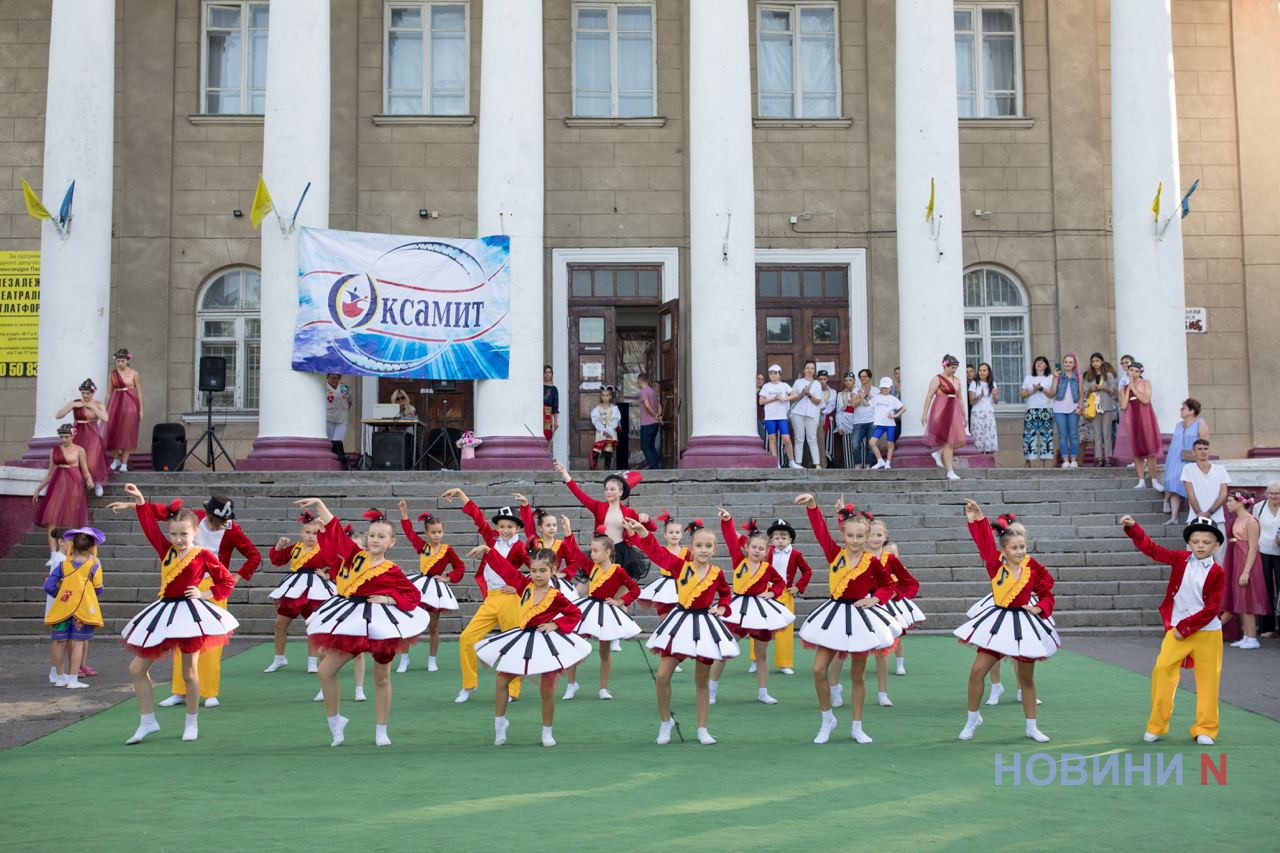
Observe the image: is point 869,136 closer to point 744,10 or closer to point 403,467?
point 744,10

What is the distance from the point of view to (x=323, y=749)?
9844mm

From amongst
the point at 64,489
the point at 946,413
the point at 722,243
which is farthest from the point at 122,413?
the point at 946,413

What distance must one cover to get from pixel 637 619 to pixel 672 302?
874cm

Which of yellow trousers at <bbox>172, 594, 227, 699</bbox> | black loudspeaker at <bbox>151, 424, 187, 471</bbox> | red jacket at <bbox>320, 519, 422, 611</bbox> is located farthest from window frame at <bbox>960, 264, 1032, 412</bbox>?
red jacket at <bbox>320, 519, 422, 611</bbox>

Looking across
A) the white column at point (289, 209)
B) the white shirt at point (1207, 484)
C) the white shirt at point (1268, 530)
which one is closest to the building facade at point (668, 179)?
the white column at point (289, 209)

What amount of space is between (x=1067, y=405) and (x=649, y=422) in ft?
21.8

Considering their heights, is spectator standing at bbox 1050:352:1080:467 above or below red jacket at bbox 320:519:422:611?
above

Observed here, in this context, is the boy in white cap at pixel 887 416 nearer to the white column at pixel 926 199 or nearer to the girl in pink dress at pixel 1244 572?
the white column at pixel 926 199

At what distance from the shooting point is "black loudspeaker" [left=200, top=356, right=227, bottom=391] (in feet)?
72.0

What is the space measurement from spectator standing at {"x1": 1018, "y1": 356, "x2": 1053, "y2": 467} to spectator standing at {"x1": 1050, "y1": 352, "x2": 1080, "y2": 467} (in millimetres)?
123

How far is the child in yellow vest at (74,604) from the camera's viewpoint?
12672mm

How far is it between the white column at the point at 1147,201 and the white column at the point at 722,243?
6.16m

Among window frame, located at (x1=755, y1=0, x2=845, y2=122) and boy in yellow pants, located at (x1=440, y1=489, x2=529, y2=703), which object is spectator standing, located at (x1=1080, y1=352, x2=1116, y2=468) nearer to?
window frame, located at (x1=755, y1=0, x2=845, y2=122)

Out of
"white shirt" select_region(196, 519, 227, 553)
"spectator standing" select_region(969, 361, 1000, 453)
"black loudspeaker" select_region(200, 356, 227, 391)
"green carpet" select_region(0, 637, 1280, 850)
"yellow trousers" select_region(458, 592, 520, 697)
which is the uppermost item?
"black loudspeaker" select_region(200, 356, 227, 391)
